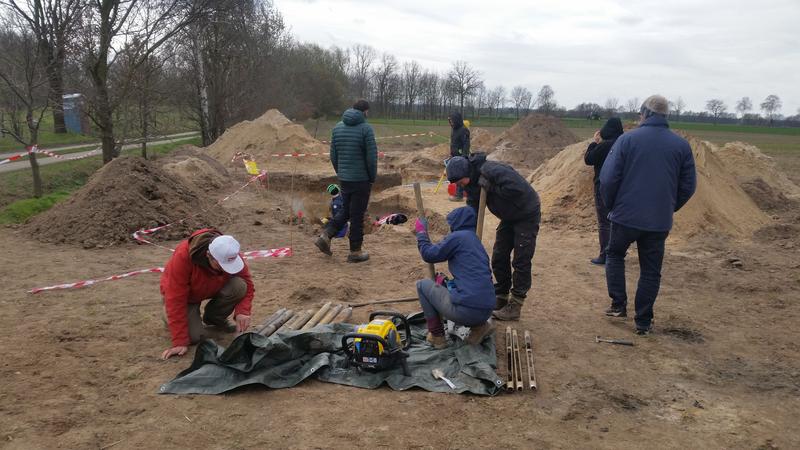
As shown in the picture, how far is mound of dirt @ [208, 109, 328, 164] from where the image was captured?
20.6 meters

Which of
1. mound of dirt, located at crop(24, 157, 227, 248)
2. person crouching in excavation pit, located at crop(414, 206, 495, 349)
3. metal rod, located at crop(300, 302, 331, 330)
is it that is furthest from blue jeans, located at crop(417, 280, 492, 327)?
mound of dirt, located at crop(24, 157, 227, 248)

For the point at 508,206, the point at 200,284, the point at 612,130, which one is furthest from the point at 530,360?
the point at 612,130

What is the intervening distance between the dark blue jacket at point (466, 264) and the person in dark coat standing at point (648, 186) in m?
1.54

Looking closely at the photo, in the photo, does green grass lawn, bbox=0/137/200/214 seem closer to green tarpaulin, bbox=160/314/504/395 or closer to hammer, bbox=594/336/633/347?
green tarpaulin, bbox=160/314/504/395

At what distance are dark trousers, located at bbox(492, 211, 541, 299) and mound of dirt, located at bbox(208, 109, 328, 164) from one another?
1581 cm

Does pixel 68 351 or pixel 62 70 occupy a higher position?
pixel 62 70

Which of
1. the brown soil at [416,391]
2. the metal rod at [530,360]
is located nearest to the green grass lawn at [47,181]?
the brown soil at [416,391]

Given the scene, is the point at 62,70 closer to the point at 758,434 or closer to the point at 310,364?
the point at 310,364

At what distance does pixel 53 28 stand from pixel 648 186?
39.4 ft

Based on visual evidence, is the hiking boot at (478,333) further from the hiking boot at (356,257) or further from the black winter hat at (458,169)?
the hiking boot at (356,257)

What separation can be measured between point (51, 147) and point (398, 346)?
A: 20077mm

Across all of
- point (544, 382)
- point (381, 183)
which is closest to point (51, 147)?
point (381, 183)

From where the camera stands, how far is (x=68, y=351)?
176 inches

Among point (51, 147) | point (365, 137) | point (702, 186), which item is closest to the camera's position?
point (365, 137)
